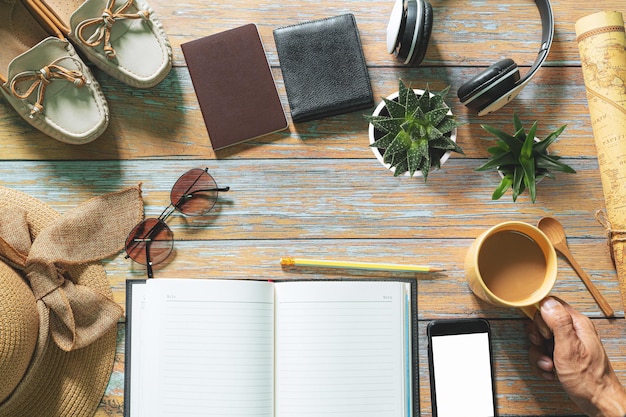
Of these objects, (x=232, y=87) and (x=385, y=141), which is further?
(x=232, y=87)

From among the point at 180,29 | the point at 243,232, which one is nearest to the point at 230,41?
the point at 180,29

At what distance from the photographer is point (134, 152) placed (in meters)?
0.98

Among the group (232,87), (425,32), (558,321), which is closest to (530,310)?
(558,321)

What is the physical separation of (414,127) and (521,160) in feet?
0.68

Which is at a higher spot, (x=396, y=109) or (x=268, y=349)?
(x=396, y=109)

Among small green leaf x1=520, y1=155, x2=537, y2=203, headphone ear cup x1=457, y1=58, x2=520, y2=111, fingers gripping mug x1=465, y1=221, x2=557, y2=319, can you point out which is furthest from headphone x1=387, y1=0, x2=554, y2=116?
fingers gripping mug x1=465, y1=221, x2=557, y2=319

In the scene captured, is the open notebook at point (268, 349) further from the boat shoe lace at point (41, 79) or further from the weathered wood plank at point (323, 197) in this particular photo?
the boat shoe lace at point (41, 79)

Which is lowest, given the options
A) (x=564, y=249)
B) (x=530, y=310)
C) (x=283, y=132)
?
(x=530, y=310)

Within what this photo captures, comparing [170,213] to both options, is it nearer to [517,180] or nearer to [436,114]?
[436,114]

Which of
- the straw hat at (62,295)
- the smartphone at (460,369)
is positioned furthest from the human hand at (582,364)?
the straw hat at (62,295)

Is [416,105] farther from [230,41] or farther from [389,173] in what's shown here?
[230,41]

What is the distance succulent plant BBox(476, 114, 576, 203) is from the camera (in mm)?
886

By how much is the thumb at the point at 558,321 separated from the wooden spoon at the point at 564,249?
12 cm

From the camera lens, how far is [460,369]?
37.2 inches
